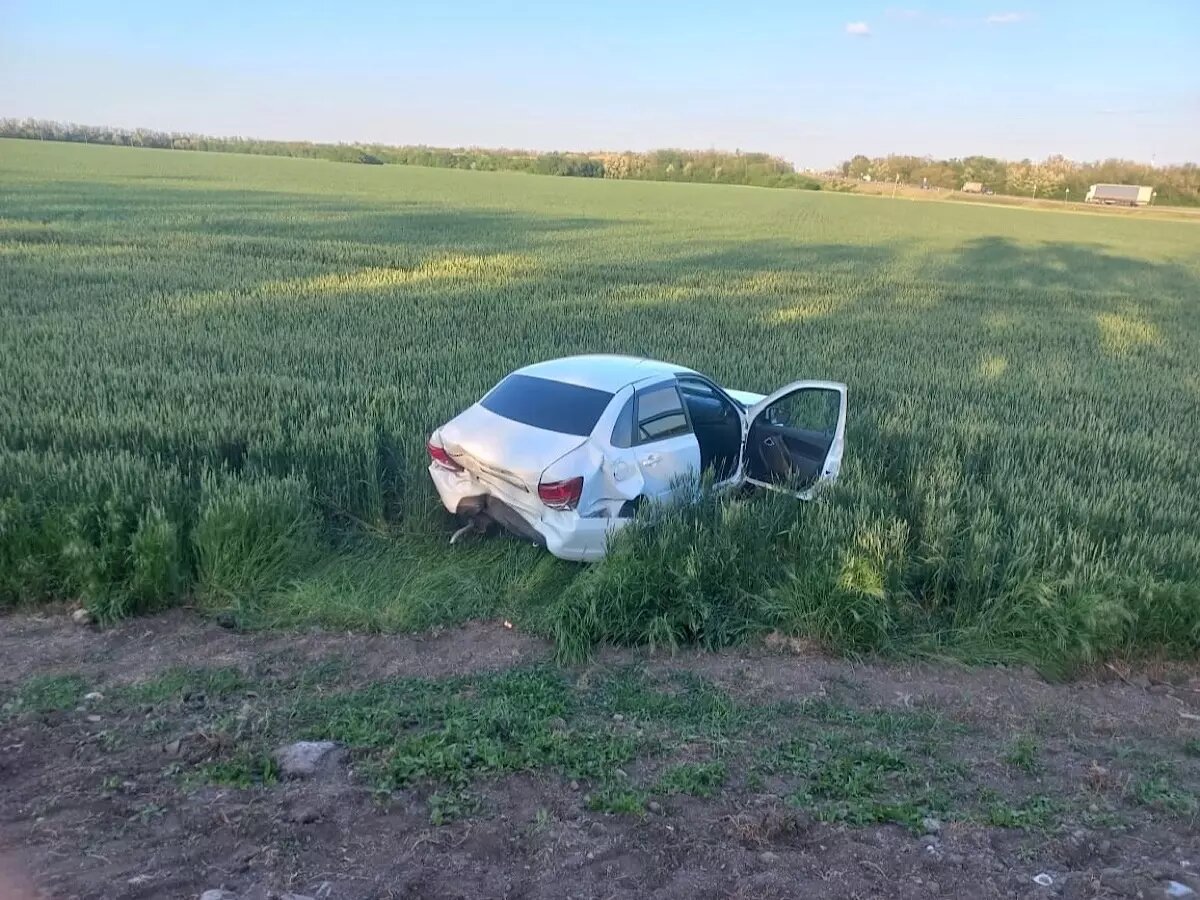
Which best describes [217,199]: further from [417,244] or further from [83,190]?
[417,244]

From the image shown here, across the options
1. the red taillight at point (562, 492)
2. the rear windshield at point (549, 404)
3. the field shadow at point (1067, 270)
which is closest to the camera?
the red taillight at point (562, 492)

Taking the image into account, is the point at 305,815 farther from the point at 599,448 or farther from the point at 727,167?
the point at 727,167

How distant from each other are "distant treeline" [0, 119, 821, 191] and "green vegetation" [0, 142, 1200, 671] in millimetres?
80926

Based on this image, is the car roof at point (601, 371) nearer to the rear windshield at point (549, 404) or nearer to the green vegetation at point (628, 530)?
Answer: the rear windshield at point (549, 404)

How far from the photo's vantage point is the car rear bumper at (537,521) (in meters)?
6.42

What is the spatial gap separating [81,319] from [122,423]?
7.04 metres

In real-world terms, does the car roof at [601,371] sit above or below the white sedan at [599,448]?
Answer: above

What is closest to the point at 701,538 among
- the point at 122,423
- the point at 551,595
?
the point at 551,595

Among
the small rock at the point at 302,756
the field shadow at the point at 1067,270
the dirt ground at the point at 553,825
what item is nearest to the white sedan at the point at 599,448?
the dirt ground at the point at 553,825

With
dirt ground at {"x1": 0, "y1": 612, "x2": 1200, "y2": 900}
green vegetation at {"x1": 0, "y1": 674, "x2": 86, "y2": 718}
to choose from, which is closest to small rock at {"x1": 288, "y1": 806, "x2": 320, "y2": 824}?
dirt ground at {"x1": 0, "y1": 612, "x2": 1200, "y2": 900}

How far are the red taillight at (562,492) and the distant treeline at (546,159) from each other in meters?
95.7

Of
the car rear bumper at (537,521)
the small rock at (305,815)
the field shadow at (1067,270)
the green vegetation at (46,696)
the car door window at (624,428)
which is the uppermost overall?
the car door window at (624,428)

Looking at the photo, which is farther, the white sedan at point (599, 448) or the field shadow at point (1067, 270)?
the field shadow at point (1067, 270)

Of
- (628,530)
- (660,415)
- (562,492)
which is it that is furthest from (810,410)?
(562,492)
